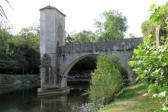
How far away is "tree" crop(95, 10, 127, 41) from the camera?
29359mm

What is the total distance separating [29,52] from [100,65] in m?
20.2

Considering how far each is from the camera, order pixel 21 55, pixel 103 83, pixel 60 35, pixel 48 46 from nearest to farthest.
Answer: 1. pixel 103 83
2. pixel 48 46
3. pixel 60 35
4. pixel 21 55

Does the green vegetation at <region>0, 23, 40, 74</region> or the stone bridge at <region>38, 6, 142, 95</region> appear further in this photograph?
the green vegetation at <region>0, 23, 40, 74</region>

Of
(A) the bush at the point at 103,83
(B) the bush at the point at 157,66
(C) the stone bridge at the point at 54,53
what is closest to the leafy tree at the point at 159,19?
(B) the bush at the point at 157,66

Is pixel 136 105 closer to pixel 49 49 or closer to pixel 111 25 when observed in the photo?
pixel 49 49

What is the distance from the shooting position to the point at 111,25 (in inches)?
1172

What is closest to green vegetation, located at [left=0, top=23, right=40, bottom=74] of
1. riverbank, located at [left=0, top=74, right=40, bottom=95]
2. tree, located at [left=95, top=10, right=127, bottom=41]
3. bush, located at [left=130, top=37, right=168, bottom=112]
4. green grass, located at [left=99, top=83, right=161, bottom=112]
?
riverbank, located at [left=0, top=74, right=40, bottom=95]

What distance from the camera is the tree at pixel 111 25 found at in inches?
1156

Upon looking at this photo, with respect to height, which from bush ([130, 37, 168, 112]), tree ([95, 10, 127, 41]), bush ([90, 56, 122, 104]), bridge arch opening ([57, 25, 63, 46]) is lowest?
bush ([90, 56, 122, 104])

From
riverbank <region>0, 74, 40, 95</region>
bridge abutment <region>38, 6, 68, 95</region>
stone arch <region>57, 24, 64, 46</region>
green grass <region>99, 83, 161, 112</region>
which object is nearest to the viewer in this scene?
green grass <region>99, 83, 161, 112</region>

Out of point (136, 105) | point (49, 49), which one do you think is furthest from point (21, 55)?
point (136, 105)

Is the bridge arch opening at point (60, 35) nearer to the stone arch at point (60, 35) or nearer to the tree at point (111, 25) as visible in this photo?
the stone arch at point (60, 35)

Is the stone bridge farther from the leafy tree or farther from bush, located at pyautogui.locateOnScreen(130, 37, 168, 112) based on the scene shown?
bush, located at pyautogui.locateOnScreen(130, 37, 168, 112)

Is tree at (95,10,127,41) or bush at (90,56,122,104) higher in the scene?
tree at (95,10,127,41)
